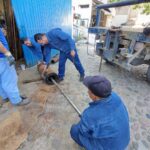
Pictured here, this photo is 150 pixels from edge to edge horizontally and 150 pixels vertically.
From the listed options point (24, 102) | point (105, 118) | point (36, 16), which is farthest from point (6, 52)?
point (36, 16)

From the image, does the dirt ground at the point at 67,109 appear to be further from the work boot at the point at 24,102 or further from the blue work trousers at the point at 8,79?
the blue work trousers at the point at 8,79

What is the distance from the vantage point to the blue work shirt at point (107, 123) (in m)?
1.18

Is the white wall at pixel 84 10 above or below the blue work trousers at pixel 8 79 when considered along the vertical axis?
above

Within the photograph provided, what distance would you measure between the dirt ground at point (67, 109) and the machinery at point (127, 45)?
0.47 meters

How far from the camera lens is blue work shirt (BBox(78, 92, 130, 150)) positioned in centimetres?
118

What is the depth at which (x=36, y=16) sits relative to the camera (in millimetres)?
4055

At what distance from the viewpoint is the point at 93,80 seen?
1.25 m

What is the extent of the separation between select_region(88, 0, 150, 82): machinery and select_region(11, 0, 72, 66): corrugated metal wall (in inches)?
58.2

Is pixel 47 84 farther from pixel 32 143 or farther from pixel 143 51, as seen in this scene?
pixel 143 51

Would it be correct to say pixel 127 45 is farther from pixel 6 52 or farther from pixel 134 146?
pixel 6 52

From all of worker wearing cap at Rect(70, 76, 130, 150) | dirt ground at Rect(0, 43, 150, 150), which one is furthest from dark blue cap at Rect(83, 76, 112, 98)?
dirt ground at Rect(0, 43, 150, 150)

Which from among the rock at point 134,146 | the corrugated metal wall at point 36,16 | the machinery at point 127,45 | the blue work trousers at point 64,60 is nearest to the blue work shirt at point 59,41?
the blue work trousers at point 64,60

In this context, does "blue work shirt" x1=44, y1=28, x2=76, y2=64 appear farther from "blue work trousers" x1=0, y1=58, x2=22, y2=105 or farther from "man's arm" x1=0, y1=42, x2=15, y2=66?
"man's arm" x1=0, y1=42, x2=15, y2=66

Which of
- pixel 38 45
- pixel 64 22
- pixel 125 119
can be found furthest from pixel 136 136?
pixel 64 22
